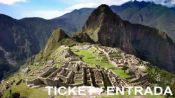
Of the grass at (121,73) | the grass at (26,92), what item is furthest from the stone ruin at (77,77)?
the grass at (121,73)

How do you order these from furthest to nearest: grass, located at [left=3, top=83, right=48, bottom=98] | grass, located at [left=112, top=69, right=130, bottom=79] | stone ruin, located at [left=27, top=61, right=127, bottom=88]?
grass, located at [left=112, top=69, right=130, bottom=79] → stone ruin, located at [left=27, top=61, right=127, bottom=88] → grass, located at [left=3, top=83, right=48, bottom=98]

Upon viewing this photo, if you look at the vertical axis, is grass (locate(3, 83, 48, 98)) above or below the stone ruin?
below

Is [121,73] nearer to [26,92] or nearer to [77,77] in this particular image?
[77,77]

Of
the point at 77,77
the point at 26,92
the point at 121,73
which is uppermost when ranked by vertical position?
the point at 77,77

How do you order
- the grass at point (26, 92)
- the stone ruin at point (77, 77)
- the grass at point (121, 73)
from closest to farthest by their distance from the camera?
the grass at point (26, 92)
the stone ruin at point (77, 77)
the grass at point (121, 73)

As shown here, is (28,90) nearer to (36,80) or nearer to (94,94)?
(36,80)

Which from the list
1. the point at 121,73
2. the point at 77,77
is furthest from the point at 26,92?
the point at 121,73

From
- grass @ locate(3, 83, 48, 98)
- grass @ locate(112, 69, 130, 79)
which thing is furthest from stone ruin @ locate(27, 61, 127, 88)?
grass @ locate(112, 69, 130, 79)

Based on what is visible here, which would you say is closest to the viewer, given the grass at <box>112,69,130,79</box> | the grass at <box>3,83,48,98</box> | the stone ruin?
the grass at <box>3,83,48,98</box>

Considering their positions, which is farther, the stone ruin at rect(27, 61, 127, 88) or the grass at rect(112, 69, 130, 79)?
the grass at rect(112, 69, 130, 79)

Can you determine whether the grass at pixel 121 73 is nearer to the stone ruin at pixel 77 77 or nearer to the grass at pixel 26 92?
the stone ruin at pixel 77 77

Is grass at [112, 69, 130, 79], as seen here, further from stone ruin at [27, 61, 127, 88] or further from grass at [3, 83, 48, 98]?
grass at [3, 83, 48, 98]
